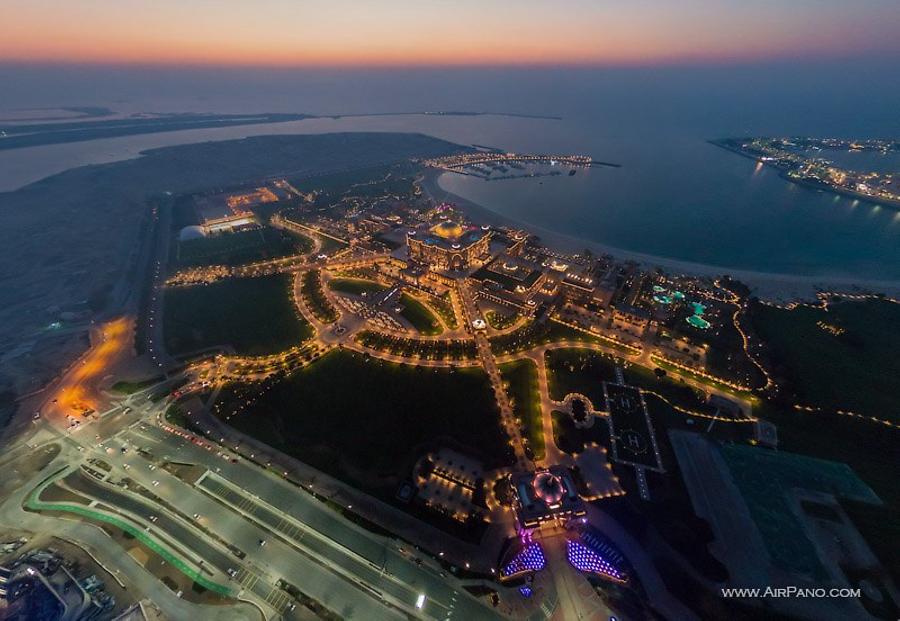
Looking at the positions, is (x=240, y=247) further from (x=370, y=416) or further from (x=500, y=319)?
(x=500, y=319)

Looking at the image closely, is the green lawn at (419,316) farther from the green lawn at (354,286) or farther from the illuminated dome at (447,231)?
the illuminated dome at (447,231)

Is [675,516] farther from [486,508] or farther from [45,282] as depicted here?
[45,282]

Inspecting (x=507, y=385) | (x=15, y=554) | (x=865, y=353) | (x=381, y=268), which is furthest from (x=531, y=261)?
(x=15, y=554)

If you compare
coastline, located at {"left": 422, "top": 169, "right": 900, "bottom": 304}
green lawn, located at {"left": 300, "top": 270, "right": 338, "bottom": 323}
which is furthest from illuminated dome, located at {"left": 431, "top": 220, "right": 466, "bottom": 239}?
green lawn, located at {"left": 300, "top": 270, "right": 338, "bottom": 323}

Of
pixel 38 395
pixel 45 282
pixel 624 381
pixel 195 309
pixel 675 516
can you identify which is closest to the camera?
pixel 675 516

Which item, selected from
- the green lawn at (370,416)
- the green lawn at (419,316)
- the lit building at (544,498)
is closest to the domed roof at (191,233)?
the green lawn at (419,316)

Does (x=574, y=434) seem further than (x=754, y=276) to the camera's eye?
No

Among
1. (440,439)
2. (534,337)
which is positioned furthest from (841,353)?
(440,439)
